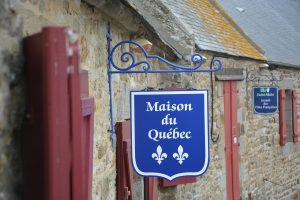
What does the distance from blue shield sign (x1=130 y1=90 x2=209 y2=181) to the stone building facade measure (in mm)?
255

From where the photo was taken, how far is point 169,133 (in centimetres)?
440

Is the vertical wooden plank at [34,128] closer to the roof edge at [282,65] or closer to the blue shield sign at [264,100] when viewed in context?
the blue shield sign at [264,100]

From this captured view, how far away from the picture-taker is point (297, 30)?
15969 mm

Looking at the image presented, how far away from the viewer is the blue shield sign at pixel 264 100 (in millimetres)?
10008

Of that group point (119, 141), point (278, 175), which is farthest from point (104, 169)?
point (278, 175)

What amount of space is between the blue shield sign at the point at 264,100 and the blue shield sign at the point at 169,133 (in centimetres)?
582

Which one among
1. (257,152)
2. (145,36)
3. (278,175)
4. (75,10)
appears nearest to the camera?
(75,10)

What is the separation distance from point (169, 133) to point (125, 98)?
0.78 m

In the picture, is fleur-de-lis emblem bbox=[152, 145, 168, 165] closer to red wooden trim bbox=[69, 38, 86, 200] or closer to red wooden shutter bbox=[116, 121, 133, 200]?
red wooden shutter bbox=[116, 121, 133, 200]

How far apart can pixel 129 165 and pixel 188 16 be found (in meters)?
4.28

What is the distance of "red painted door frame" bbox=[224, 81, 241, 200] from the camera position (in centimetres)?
904

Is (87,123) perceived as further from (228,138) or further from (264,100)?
(264,100)

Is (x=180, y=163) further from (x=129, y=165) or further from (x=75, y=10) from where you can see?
(x=75, y=10)

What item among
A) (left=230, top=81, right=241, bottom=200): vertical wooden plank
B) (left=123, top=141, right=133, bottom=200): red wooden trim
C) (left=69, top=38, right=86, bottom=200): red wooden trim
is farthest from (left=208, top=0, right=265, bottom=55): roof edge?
(left=69, top=38, right=86, bottom=200): red wooden trim
